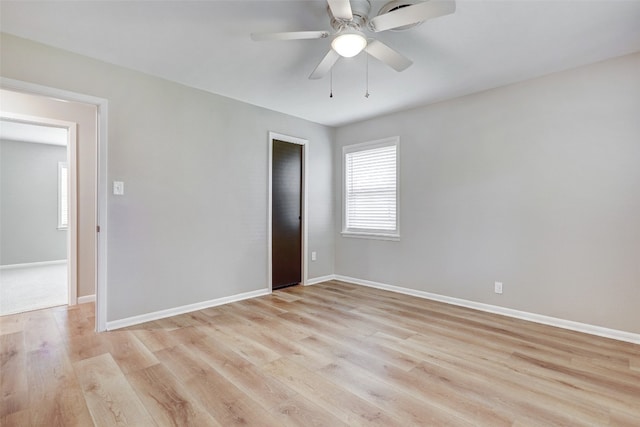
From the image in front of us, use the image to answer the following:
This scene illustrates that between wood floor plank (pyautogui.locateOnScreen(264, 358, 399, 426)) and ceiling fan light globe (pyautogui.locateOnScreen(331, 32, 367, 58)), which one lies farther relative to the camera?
ceiling fan light globe (pyautogui.locateOnScreen(331, 32, 367, 58))

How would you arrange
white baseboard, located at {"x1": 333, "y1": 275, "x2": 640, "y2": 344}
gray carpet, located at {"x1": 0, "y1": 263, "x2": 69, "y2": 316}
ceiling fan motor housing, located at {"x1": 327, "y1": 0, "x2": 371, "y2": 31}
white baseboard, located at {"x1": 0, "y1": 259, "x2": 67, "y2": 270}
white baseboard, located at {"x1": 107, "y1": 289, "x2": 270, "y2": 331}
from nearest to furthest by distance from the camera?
1. ceiling fan motor housing, located at {"x1": 327, "y1": 0, "x2": 371, "y2": 31}
2. white baseboard, located at {"x1": 333, "y1": 275, "x2": 640, "y2": 344}
3. white baseboard, located at {"x1": 107, "y1": 289, "x2": 270, "y2": 331}
4. gray carpet, located at {"x1": 0, "y1": 263, "x2": 69, "y2": 316}
5. white baseboard, located at {"x1": 0, "y1": 259, "x2": 67, "y2": 270}

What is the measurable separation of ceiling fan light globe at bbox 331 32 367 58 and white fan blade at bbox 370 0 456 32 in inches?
4.1

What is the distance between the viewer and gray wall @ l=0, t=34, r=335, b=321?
2.88 meters

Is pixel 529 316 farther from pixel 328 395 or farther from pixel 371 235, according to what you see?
pixel 328 395

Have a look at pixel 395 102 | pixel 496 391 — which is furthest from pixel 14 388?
pixel 395 102

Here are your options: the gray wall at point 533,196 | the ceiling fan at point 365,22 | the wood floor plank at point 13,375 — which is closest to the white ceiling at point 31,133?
the wood floor plank at point 13,375

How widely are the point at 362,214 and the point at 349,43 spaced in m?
3.04

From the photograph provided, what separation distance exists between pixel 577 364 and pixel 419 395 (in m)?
1.32

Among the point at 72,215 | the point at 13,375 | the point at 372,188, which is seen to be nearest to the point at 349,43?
the point at 372,188

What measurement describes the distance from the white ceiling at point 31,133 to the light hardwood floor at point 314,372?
3574mm

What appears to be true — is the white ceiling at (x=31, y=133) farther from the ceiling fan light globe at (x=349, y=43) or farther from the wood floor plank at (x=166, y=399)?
the ceiling fan light globe at (x=349, y=43)

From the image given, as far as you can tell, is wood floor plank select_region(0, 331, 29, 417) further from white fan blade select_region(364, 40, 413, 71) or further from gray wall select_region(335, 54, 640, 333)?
gray wall select_region(335, 54, 640, 333)

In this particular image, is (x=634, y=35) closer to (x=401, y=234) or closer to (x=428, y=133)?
(x=428, y=133)

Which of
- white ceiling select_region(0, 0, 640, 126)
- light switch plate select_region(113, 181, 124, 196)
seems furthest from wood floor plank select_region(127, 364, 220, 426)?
A: white ceiling select_region(0, 0, 640, 126)
